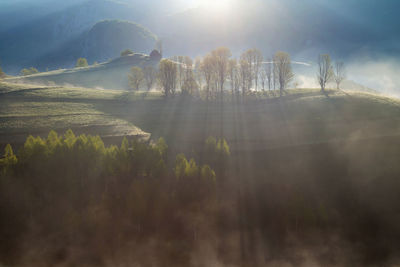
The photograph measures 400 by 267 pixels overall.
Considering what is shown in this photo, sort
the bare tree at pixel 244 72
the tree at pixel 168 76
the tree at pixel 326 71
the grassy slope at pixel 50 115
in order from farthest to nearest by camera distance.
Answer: the bare tree at pixel 244 72 < the tree at pixel 326 71 < the tree at pixel 168 76 < the grassy slope at pixel 50 115

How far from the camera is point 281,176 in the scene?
164ft

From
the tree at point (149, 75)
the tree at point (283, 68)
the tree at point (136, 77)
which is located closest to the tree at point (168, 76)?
the tree at point (136, 77)

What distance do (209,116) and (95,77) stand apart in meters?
115

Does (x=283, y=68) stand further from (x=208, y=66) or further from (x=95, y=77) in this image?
(x=95, y=77)

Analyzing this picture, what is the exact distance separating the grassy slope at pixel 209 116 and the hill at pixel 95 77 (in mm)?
53624

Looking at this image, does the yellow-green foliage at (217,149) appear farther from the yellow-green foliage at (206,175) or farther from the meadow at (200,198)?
the yellow-green foliage at (206,175)

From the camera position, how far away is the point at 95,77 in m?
163

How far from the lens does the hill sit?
5555 inches

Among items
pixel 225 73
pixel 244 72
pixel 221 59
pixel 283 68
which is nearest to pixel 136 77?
pixel 221 59

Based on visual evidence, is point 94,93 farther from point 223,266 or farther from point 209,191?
point 223,266

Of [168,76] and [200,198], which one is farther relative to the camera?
[168,76]

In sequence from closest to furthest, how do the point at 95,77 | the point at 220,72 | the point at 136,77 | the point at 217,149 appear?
the point at 217,149 < the point at 220,72 < the point at 136,77 < the point at 95,77

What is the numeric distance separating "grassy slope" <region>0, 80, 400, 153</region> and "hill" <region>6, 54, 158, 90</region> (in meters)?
53.6

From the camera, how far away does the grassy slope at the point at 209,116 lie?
2469 inches
